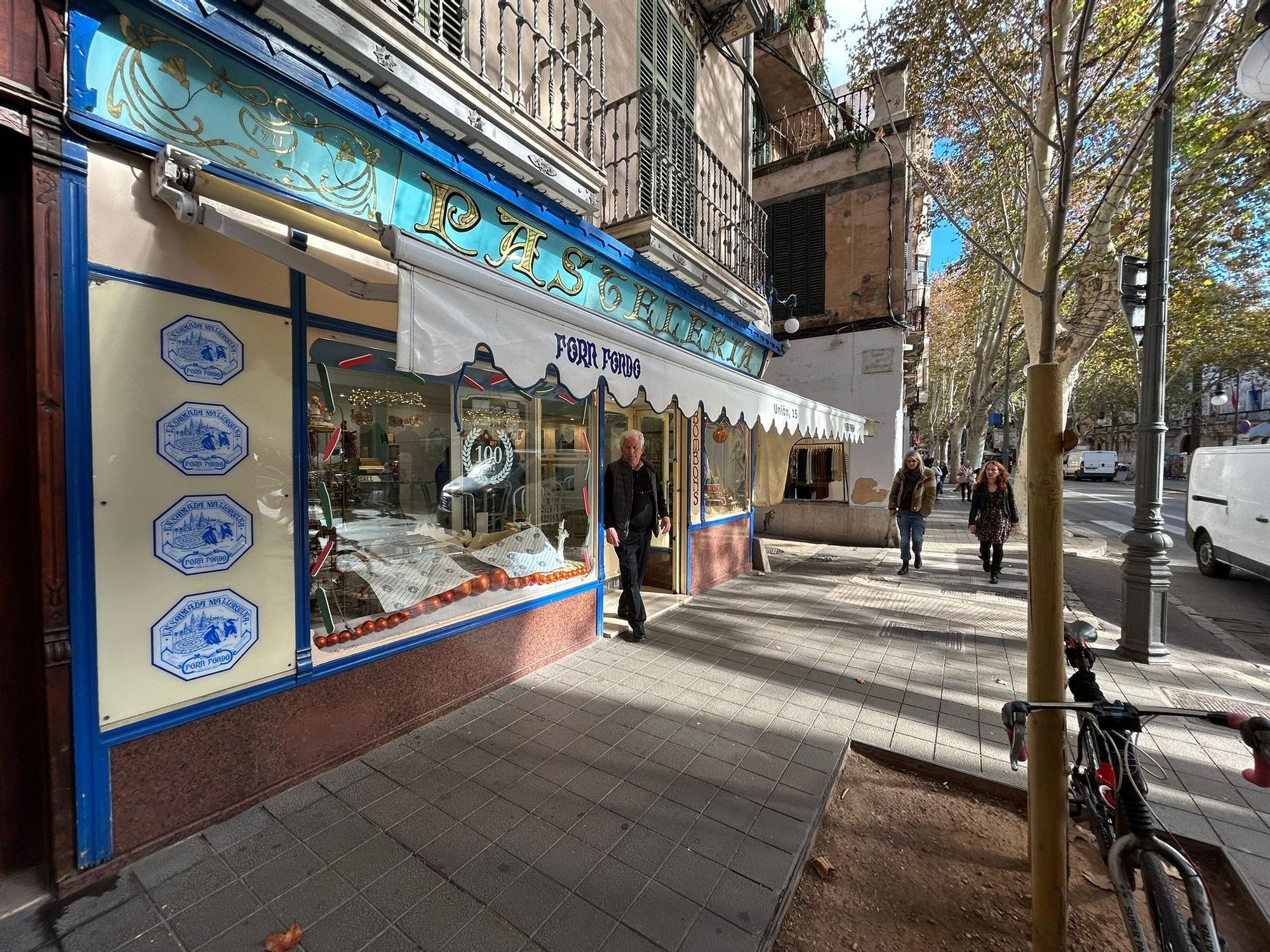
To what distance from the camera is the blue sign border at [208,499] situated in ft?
7.84

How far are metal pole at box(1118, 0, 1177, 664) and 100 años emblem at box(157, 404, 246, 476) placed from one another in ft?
22.6

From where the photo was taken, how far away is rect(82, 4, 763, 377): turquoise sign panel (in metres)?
2.26

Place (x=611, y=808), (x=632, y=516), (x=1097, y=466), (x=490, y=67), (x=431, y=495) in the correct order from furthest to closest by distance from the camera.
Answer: (x=1097, y=466) → (x=632, y=516) → (x=490, y=67) → (x=431, y=495) → (x=611, y=808)

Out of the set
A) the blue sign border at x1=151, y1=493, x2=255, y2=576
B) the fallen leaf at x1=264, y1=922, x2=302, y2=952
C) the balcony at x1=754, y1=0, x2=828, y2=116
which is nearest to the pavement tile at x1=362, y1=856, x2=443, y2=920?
the fallen leaf at x1=264, y1=922, x2=302, y2=952

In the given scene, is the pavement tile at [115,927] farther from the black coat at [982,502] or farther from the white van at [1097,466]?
the white van at [1097,466]

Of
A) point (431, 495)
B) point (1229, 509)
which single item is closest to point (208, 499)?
point (431, 495)

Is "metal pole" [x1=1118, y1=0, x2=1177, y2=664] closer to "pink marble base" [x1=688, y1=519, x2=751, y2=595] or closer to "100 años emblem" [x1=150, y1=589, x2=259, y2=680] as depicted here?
"pink marble base" [x1=688, y1=519, x2=751, y2=595]

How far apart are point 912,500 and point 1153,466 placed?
3.41 m

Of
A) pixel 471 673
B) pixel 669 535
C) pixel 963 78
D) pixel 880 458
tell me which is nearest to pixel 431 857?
pixel 471 673

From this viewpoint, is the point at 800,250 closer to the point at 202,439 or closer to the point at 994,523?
the point at 994,523

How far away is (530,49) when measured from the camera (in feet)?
15.8

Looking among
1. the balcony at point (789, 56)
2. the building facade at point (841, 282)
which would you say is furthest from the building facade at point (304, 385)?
the building facade at point (841, 282)

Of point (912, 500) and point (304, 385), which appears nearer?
point (304, 385)

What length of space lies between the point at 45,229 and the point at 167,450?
94 cm
